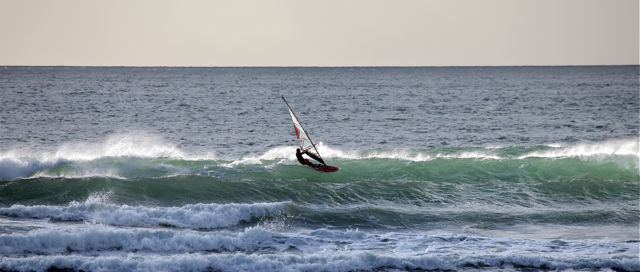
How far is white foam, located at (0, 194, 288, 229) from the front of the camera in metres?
21.5

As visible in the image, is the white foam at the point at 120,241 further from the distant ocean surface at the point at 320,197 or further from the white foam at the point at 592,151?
the white foam at the point at 592,151

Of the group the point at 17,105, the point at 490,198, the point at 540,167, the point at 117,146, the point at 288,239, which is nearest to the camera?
the point at 288,239

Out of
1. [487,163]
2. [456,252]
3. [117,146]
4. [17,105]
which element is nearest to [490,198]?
[487,163]

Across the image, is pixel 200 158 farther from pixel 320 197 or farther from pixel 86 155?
pixel 320 197

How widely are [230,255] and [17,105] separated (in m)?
49.1

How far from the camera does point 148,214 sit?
2188cm

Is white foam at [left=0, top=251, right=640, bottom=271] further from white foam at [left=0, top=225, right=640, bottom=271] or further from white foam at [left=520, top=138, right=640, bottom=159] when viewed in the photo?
white foam at [left=520, top=138, right=640, bottom=159]

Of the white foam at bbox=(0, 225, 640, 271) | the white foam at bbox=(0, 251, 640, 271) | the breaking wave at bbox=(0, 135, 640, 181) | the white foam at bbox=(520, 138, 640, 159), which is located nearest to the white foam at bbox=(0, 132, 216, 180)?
the breaking wave at bbox=(0, 135, 640, 181)

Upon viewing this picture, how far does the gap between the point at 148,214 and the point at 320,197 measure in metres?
6.10

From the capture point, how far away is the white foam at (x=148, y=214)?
21.5 m

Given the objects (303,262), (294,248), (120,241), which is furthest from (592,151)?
(120,241)

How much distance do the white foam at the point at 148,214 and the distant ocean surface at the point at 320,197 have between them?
0.15 feet

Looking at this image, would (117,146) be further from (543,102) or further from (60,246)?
(543,102)

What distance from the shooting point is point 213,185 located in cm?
2736
